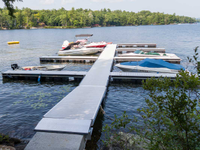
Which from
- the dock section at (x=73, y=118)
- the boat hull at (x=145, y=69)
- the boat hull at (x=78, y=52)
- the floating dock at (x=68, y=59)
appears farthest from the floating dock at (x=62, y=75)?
the boat hull at (x=78, y=52)

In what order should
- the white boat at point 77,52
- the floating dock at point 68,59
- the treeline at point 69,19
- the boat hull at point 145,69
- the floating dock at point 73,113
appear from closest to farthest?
the floating dock at point 73,113 → the boat hull at point 145,69 → the floating dock at point 68,59 → the white boat at point 77,52 → the treeline at point 69,19

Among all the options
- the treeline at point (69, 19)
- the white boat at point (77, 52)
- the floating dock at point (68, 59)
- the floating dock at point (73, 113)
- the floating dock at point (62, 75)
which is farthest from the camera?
the treeline at point (69, 19)

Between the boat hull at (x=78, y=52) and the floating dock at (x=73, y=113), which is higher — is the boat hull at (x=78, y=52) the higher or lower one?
the higher one

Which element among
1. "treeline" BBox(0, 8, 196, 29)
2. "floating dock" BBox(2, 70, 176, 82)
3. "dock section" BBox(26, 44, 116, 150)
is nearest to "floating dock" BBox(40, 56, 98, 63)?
"floating dock" BBox(2, 70, 176, 82)

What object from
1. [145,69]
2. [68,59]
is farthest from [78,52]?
[145,69]

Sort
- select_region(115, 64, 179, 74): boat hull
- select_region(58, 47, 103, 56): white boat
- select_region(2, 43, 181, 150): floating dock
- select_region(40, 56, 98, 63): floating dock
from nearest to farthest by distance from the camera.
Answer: select_region(2, 43, 181, 150): floating dock
select_region(115, 64, 179, 74): boat hull
select_region(40, 56, 98, 63): floating dock
select_region(58, 47, 103, 56): white boat

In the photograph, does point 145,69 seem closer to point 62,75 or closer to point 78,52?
point 62,75

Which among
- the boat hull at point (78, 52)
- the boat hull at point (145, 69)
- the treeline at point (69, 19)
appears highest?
the treeline at point (69, 19)

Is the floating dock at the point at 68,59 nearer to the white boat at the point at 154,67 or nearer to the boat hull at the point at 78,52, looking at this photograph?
the boat hull at the point at 78,52

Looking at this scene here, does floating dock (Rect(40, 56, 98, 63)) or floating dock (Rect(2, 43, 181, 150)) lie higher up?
floating dock (Rect(40, 56, 98, 63))

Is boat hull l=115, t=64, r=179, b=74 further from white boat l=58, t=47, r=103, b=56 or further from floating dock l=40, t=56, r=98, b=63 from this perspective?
white boat l=58, t=47, r=103, b=56

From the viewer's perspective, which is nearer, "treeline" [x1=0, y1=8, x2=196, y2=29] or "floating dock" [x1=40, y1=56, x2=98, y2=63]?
"floating dock" [x1=40, y1=56, x2=98, y2=63]

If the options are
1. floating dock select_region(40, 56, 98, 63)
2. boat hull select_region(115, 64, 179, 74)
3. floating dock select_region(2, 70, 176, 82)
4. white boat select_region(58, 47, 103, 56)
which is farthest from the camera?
white boat select_region(58, 47, 103, 56)

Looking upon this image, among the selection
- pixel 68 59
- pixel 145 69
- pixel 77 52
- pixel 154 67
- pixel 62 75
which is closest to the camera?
pixel 62 75
